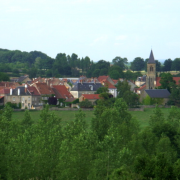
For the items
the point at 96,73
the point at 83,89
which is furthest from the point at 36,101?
the point at 96,73

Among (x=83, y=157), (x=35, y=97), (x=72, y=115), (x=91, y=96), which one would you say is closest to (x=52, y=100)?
(x=35, y=97)

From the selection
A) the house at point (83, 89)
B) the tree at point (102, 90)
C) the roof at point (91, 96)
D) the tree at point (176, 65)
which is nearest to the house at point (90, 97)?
the roof at point (91, 96)

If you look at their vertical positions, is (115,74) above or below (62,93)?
above

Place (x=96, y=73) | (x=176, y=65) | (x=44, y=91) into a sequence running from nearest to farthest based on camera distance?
(x=44, y=91) < (x=96, y=73) < (x=176, y=65)

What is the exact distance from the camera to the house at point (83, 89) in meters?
97.1

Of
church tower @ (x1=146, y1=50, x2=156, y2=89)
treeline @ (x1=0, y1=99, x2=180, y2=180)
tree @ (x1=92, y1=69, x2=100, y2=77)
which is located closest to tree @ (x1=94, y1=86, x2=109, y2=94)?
church tower @ (x1=146, y1=50, x2=156, y2=89)

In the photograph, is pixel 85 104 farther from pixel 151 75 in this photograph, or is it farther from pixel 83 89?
pixel 151 75

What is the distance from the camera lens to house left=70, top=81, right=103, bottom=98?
97125 mm

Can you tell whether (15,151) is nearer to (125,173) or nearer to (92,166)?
(92,166)

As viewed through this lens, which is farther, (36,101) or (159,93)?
(159,93)

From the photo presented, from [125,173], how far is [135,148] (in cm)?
1166

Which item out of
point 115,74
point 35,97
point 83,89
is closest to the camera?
point 35,97

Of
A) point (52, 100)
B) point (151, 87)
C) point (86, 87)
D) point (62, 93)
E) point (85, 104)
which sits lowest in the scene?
point (85, 104)

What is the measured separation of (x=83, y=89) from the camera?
9819 cm
